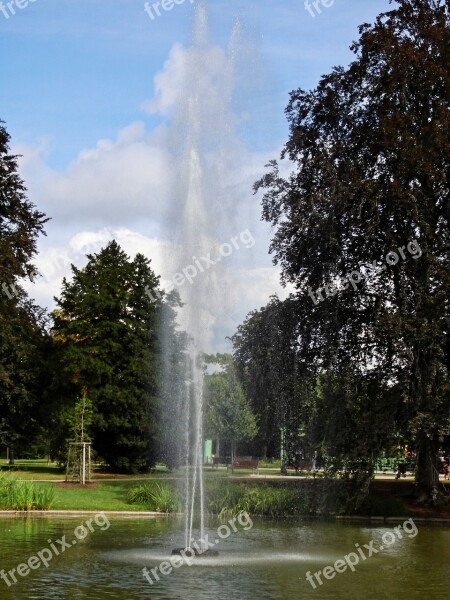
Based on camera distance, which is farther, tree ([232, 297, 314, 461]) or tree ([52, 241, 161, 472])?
tree ([52, 241, 161, 472])

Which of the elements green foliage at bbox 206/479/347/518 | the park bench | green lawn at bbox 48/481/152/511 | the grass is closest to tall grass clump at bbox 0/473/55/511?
the grass

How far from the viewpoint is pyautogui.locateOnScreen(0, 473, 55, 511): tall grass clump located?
30.0m

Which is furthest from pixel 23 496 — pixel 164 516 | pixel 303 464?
pixel 303 464

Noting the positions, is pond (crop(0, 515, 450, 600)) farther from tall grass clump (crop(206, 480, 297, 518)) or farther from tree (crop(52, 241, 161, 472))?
tree (crop(52, 241, 161, 472))

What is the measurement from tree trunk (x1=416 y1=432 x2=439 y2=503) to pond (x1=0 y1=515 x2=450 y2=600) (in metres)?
5.36

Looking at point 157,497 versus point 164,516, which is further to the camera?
point 157,497

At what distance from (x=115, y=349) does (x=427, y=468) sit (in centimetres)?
2430

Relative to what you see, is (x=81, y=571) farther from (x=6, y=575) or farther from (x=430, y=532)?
(x=430, y=532)

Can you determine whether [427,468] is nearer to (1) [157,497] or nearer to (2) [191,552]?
(1) [157,497]

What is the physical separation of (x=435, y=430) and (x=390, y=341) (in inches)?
136

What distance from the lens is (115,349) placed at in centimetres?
5412

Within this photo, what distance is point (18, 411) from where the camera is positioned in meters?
49.8

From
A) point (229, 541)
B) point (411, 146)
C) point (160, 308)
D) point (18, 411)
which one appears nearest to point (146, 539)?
point (229, 541)

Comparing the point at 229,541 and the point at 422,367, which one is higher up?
the point at 422,367
